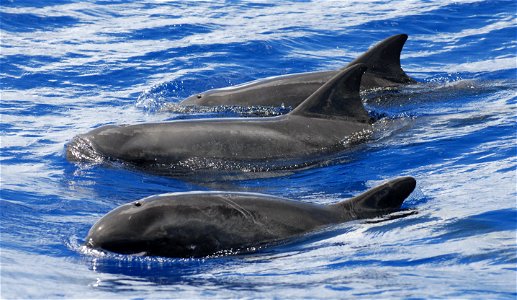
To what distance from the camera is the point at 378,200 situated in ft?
35.4

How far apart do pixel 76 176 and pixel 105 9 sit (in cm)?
1310

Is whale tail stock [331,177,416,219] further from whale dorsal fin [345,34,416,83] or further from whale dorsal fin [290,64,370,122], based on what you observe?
whale dorsal fin [345,34,416,83]

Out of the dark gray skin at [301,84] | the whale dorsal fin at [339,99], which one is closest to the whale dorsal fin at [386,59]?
the dark gray skin at [301,84]

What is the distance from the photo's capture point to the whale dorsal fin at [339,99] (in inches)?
543

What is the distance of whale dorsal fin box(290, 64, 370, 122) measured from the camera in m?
13.8

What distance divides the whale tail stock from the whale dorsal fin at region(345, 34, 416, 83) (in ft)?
18.7

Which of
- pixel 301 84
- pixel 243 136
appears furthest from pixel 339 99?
pixel 301 84

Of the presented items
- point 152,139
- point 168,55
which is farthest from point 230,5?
point 152,139

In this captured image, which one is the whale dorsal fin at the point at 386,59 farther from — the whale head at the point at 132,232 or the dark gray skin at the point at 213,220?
the whale head at the point at 132,232

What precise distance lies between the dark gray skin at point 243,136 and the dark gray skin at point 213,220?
10.2ft

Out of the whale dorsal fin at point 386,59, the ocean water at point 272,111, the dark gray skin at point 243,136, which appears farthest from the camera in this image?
the whale dorsal fin at point 386,59

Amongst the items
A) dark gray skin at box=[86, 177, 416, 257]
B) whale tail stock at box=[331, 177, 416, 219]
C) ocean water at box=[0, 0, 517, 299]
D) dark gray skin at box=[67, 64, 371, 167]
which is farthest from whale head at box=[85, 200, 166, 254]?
dark gray skin at box=[67, 64, 371, 167]

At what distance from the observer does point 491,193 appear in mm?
11695

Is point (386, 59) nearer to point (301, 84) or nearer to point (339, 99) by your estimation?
point (301, 84)
